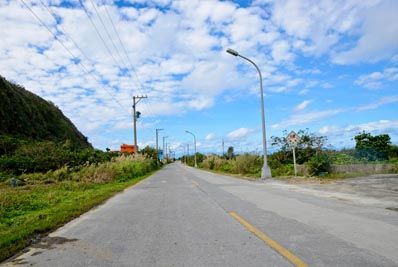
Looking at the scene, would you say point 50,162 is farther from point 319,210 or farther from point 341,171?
point 319,210

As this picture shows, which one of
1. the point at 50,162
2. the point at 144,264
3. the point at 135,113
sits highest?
the point at 135,113

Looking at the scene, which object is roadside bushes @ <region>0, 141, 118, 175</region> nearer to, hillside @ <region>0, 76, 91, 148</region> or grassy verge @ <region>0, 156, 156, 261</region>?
grassy verge @ <region>0, 156, 156, 261</region>

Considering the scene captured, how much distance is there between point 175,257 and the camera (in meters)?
6.17

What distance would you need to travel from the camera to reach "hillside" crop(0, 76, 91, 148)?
38406mm

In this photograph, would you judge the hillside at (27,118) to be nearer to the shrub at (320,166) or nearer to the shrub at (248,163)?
the shrub at (248,163)

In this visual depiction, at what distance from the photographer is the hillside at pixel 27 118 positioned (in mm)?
38406

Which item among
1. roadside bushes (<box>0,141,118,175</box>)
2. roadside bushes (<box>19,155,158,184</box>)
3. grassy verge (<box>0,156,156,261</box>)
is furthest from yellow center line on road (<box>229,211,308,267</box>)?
roadside bushes (<box>0,141,118,175</box>)

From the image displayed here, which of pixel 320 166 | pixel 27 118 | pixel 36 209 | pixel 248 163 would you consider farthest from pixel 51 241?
pixel 27 118

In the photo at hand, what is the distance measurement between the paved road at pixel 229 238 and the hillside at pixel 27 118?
28.8 metres

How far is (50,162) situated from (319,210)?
21.3m

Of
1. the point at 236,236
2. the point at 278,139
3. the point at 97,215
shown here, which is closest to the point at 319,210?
the point at 236,236

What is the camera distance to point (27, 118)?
4325 centimetres

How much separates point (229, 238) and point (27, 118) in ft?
133

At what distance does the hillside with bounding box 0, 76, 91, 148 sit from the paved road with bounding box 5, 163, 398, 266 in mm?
28775
